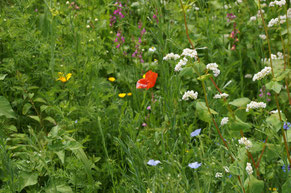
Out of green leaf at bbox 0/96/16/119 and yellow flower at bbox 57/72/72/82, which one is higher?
yellow flower at bbox 57/72/72/82

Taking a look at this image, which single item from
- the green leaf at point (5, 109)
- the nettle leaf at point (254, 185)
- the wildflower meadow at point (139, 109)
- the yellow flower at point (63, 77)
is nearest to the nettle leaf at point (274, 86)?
the wildflower meadow at point (139, 109)

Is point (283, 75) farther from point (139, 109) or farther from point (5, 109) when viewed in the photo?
point (5, 109)

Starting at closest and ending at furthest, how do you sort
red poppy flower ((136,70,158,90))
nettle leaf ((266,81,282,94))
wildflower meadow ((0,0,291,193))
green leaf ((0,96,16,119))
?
1. nettle leaf ((266,81,282,94))
2. wildflower meadow ((0,0,291,193))
3. green leaf ((0,96,16,119))
4. red poppy flower ((136,70,158,90))

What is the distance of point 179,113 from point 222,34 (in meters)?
1.12

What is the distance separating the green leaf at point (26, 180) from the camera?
69.2 inches

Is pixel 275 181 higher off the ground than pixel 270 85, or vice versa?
pixel 270 85

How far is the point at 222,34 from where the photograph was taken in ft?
10.3

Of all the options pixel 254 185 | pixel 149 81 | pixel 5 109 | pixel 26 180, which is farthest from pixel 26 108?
pixel 254 185

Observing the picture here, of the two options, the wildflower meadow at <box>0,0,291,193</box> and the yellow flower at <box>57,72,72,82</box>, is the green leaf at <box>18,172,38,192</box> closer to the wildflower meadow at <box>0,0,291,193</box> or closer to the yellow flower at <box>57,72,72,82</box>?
the wildflower meadow at <box>0,0,291,193</box>

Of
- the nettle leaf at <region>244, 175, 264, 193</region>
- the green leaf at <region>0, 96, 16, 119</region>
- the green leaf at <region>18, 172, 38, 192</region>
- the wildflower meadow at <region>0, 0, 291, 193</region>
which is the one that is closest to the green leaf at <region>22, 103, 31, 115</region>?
the wildflower meadow at <region>0, 0, 291, 193</region>

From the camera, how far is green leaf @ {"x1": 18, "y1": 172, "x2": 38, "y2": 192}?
176 centimetres

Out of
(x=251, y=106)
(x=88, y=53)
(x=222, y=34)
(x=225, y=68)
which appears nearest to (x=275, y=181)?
(x=251, y=106)

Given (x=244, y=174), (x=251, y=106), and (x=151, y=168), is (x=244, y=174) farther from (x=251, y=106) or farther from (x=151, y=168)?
(x=151, y=168)

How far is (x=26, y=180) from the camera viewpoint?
1.78 meters
